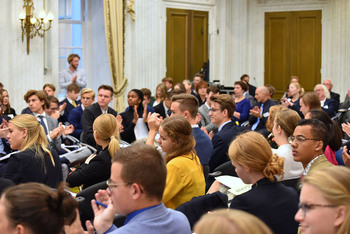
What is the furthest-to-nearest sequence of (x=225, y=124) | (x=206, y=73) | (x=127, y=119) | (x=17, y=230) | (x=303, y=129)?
(x=206, y=73)
(x=127, y=119)
(x=225, y=124)
(x=303, y=129)
(x=17, y=230)

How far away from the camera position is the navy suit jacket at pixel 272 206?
262cm

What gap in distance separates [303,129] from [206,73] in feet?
30.5

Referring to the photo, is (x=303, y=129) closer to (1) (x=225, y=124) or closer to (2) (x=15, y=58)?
(1) (x=225, y=124)

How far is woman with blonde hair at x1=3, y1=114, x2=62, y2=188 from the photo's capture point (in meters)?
3.86

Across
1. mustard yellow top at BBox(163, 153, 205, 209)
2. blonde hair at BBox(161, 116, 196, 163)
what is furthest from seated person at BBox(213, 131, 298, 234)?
blonde hair at BBox(161, 116, 196, 163)

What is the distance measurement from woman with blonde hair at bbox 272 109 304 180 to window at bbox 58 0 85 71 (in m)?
8.36

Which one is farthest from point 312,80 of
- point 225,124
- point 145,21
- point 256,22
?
point 225,124

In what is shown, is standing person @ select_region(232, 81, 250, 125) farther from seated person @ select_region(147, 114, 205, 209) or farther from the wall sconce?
seated person @ select_region(147, 114, 205, 209)

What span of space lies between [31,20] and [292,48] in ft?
23.0

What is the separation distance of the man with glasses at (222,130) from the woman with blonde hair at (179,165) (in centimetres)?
126

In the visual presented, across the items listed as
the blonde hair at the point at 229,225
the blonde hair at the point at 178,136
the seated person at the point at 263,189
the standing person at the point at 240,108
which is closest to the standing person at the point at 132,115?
the standing person at the point at 240,108

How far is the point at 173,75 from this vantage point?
41.5 feet

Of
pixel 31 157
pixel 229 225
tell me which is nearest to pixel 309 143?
pixel 31 157

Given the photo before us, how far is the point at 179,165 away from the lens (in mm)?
3182
